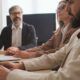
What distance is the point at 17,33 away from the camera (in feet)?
11.0

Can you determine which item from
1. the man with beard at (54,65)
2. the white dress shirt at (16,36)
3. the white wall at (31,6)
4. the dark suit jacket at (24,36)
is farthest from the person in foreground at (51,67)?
the white wall at (31,6)

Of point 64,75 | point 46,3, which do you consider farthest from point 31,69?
point 46,3

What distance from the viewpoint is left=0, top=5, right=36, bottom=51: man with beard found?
10.8 ft

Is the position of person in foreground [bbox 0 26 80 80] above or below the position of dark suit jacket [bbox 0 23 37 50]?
above

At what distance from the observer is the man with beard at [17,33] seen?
3.28 meters

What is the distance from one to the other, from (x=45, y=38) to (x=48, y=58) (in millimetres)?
2241

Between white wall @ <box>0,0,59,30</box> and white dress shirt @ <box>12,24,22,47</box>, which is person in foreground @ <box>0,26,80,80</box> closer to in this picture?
white dress shirt @ <box>12,24,22,47</box>

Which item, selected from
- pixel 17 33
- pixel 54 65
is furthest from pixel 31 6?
pixel 54 65

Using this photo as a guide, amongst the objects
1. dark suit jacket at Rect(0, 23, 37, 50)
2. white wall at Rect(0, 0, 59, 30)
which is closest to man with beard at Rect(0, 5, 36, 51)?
dark suit jacket at Rect(0, 23, 37, 50)

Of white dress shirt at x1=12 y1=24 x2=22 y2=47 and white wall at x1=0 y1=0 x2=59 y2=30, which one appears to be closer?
white dress shirt at x1=12 y1=24 x2=22 y2=47

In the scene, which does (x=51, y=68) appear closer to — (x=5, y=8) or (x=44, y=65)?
(x=44, y=65)

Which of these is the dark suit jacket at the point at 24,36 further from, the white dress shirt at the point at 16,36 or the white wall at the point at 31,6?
the white wall at the point at 31,6

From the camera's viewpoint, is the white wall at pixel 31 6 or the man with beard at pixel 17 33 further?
the white wall at pixel 31 6

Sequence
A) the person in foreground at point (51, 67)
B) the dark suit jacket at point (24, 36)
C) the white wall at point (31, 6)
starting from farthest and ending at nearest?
the white wall at point (31, 6)
the dark suit jacket at point (24, 36)
the person in foreground at point (51, 67)
